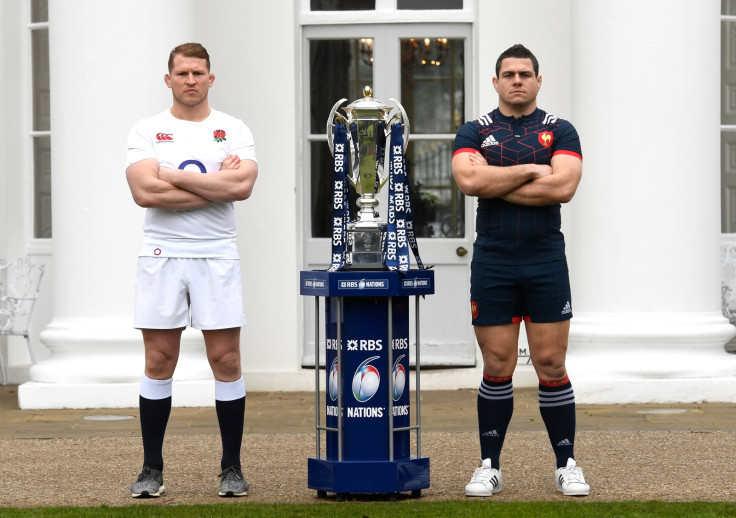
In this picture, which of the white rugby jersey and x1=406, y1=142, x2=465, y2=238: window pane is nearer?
the white rugby jersey

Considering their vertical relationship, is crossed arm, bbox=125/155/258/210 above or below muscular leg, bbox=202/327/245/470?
above

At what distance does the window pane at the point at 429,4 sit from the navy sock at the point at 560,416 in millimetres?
5245

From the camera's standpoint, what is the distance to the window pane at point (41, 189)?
11.1 meters

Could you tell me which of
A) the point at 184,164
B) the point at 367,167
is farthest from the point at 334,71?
the point at 184,164

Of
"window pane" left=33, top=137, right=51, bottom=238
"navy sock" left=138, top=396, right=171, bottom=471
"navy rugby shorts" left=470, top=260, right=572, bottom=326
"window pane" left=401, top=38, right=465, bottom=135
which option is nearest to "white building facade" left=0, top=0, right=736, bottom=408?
"window pane" left=401, top=38, right=465, bottom=135

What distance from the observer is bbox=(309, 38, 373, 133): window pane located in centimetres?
1063

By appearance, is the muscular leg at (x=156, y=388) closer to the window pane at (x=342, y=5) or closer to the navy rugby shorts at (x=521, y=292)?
the navy rugby shorts at (x=521, y=292)

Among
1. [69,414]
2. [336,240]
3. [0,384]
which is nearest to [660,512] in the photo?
[336,240]

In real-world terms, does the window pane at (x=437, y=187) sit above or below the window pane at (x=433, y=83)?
below

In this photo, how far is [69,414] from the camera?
9.13 m

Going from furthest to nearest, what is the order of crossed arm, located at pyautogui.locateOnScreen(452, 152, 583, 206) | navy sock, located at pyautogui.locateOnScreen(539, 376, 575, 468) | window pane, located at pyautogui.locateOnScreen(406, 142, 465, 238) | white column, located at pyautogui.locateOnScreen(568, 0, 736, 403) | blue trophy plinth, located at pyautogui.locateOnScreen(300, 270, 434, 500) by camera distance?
window pane, located at pyautogui.locateOnScreen(406, 142, 465, 238)
white column, located at pyautogui.locateOnScreen(568, 0, 736, 403)
navy sock, located at pyautogui.locateOnScreen(539, 376, 575, 468)
blue trophy plinth, located at pyautogui.locateOnScreen(300, 270, 434, 500)
crossed arm, located at pyautogui.locateOnScreen(452, 152, 583, 206)

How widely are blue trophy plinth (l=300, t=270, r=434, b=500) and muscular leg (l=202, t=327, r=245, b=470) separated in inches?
15.2

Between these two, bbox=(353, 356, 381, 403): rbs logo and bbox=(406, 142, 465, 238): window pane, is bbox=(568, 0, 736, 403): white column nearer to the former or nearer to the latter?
bbox=(406, 142, 465, 238): window pane

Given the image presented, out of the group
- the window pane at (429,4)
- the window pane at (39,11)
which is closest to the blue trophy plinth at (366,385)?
the window pane at (429,4)
